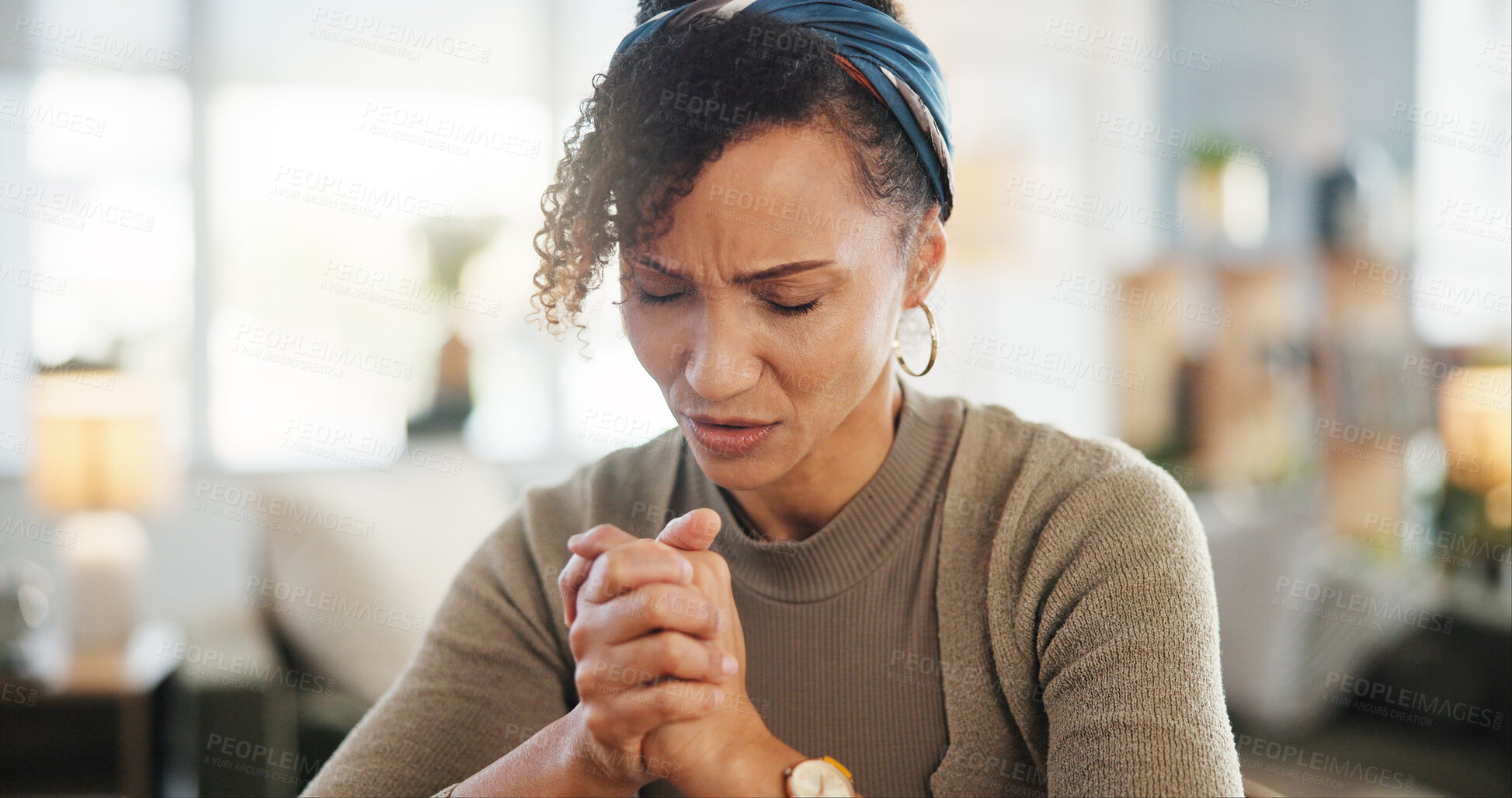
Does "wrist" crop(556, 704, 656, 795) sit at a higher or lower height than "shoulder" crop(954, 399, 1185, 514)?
Result: lower

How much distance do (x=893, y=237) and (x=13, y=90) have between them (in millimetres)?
3598

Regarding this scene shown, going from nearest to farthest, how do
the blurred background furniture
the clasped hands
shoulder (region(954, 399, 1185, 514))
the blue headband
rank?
the clasped hands
the blue headband
shoulder (region(954, 399, 1185, 514))
the blurred background furniture

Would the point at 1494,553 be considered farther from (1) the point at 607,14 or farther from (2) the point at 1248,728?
(1) the point at 607,14

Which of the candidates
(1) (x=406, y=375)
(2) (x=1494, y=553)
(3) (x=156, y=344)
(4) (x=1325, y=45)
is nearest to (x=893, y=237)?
(2) (x=1494, y=553)

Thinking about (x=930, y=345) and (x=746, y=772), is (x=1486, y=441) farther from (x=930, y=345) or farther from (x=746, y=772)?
(x=746, y=772)

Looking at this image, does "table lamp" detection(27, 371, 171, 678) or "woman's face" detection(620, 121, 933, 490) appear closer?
"woman's face" detection(620, 121, 933, 490)

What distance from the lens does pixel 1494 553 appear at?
253cm

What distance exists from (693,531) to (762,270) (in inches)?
7.3

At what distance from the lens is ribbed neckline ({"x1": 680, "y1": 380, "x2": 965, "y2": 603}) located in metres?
1.03

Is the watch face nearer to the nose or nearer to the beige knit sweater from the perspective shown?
the beige knit sweater

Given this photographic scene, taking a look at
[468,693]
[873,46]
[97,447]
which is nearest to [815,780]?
[468,693]

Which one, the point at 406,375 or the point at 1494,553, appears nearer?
the point at 1494,553

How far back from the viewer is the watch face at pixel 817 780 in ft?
2.65

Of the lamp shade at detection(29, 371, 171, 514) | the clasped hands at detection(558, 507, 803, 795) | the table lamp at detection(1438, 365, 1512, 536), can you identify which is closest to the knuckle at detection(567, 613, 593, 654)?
the clasped hands at detection(558, 507, 803, 795)
